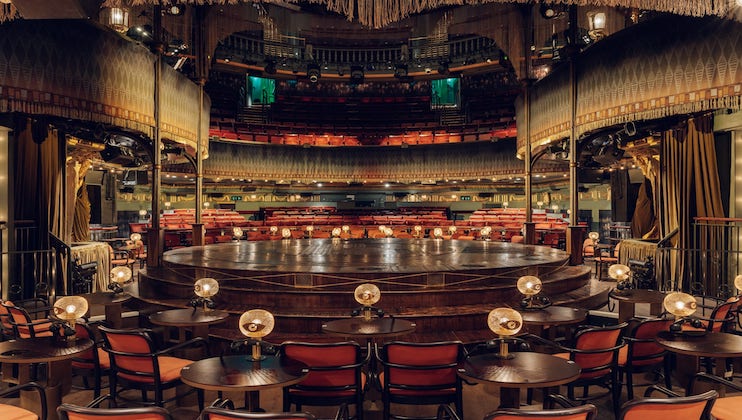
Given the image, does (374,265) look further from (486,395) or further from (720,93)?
(720,93)

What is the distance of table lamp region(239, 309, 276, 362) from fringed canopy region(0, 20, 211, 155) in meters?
5.38

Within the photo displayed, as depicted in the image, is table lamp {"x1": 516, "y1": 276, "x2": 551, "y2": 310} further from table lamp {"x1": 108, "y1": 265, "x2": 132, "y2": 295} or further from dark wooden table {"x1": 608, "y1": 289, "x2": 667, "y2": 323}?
table lamp {"x1": 108, "y1": 265, "x2": 132, "y2": 295}

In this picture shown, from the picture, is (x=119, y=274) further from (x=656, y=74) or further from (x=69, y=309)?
(x=656, y=74)

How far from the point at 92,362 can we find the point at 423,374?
114 inches

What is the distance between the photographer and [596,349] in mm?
3506

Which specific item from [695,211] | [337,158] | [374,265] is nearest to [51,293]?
[374,265]

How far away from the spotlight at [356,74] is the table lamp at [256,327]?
58.7ft

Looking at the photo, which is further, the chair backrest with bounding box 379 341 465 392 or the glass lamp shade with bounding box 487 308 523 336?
the chair backrest with bounding box 379 341 465 392

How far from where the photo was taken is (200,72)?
395 inches

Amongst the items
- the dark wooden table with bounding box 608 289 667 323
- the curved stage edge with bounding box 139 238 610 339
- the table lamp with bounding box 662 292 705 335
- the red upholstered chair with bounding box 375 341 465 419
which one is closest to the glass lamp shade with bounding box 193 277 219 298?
the curved stage edge with bounding box 139 238 610 339

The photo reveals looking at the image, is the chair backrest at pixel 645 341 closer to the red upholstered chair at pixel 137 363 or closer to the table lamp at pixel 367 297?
the table lamp at pixel 367 297

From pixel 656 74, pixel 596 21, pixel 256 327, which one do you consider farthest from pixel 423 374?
pixel 596 21

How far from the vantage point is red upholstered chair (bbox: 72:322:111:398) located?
3.78m

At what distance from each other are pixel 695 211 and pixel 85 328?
8425mm
